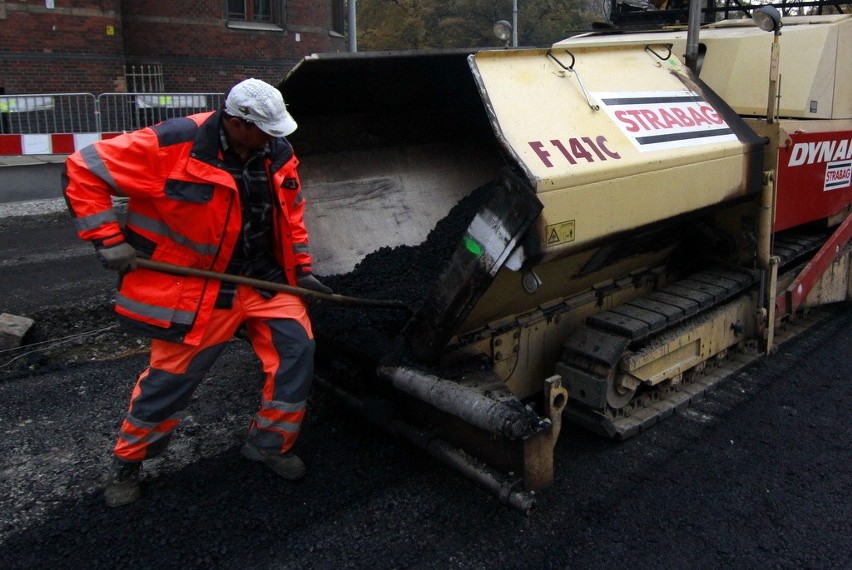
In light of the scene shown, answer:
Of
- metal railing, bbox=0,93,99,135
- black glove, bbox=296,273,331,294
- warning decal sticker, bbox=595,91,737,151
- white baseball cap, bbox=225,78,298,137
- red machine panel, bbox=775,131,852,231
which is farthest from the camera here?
metal railing, bbox=0,93,99,135

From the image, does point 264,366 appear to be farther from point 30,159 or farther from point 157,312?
point 30,159

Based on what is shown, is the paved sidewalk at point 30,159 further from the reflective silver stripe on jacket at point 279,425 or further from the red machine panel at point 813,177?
the red machine panel at point 813,177

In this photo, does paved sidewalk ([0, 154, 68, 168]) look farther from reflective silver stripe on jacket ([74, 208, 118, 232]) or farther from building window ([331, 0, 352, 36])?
building window ([331, 0, 352, 36])

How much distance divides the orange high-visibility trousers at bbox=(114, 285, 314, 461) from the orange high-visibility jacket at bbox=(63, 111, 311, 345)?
102 millimetres

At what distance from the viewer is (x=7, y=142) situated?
369 inches

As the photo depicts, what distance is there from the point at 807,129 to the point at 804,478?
1991mm

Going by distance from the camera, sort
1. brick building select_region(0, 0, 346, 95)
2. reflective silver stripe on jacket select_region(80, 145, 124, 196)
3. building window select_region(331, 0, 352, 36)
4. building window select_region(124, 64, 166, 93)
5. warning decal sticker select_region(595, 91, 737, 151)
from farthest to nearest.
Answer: building window select_region(331, 0, 352, 36) → building window select_region(124, 64, 166, 93) → brick building select_region(0, 0, 346, 95) → warning decal sticker select_region(595, 91, 737, 151) → reflective silver stripe on jacket select_region(80, 145, 124, 196)

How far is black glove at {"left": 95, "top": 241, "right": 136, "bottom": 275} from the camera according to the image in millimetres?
2759

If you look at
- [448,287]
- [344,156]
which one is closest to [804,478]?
[448,287]

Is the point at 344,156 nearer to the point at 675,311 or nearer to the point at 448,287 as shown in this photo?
the point at 448,287

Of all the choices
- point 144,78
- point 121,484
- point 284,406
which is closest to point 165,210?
point 284,406

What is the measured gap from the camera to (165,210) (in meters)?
2.89

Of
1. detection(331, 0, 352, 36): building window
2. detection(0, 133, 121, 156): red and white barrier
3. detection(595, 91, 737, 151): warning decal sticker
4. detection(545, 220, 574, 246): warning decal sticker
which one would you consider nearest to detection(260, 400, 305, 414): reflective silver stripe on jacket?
detection(545, 220, 574, 246): warning decal sticker

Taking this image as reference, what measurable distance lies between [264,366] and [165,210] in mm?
733
